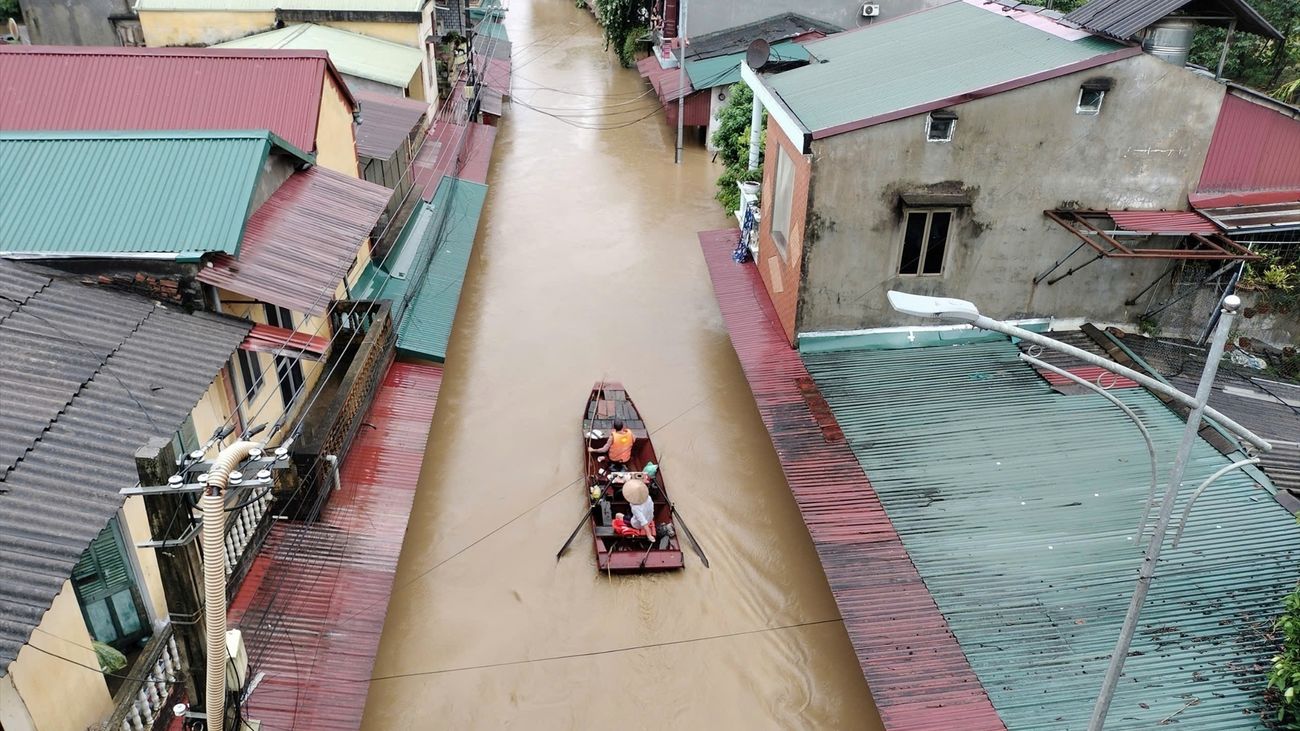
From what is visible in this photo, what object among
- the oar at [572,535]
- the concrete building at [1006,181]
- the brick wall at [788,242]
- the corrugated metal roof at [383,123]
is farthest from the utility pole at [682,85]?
the oar at [572,535]

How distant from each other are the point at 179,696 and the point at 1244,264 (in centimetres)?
1556

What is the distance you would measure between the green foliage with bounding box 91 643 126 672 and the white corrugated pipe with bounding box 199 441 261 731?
2696 mm

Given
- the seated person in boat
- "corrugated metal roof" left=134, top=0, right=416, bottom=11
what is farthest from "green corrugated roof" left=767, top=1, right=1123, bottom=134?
"corrugated metal roof" left=134, top=0, right=416, bottom=11

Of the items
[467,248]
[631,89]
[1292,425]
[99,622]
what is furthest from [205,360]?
[631,89]

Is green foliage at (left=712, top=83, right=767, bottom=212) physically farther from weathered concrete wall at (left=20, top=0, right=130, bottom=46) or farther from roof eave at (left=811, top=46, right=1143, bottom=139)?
weathered concrete wall at (left=20, top=0, right=130, bottom=46)

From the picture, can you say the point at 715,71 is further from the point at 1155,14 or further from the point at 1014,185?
the point at 1155,14

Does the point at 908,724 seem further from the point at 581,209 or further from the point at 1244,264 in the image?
Result: the point at 581,209

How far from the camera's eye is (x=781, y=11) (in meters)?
30.3

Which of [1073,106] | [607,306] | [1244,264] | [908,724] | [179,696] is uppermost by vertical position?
[1073,106]

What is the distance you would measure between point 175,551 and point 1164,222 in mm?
14183

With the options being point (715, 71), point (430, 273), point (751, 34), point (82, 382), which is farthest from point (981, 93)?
point (751, 34)

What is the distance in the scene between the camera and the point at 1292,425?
12758 mm

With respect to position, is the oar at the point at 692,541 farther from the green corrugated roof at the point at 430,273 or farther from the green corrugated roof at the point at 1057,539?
the green corrugated roof at the point at 430,273

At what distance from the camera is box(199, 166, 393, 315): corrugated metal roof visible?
33.8ft
